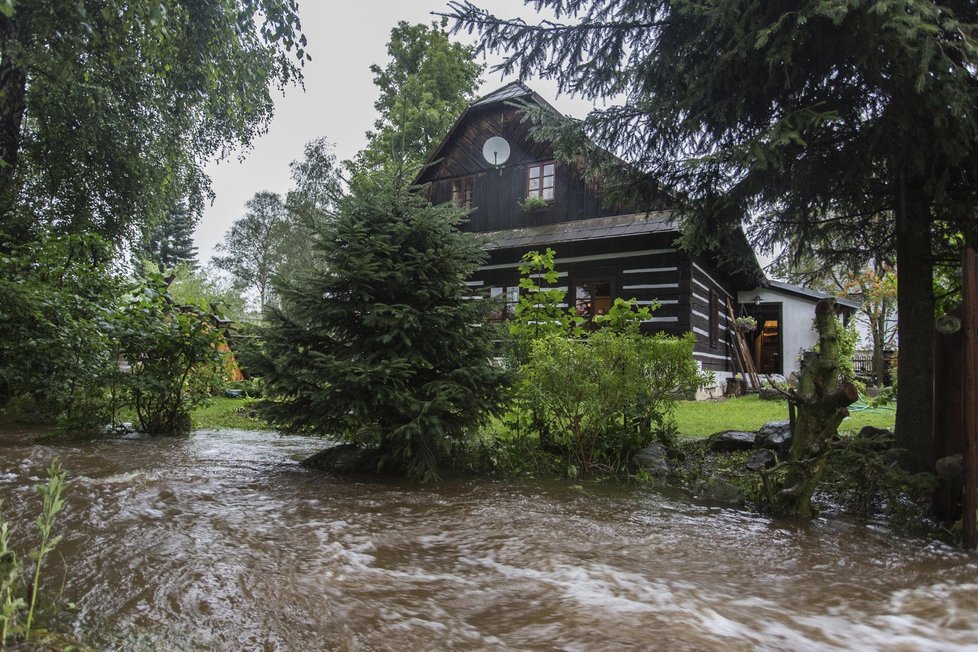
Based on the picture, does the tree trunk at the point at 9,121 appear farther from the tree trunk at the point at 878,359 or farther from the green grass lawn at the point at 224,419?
the tree trunk at the point at 878,359

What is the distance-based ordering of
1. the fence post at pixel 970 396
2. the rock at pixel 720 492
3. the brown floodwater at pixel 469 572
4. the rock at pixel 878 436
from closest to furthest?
the brown floodwater at pixel 469 572 < the fence post at pixel 970 396 < the rock at pixel 720 492 < the rock at pixel 878 436

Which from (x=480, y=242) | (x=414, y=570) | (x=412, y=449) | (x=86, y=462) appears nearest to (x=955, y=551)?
(x=414, y=570)

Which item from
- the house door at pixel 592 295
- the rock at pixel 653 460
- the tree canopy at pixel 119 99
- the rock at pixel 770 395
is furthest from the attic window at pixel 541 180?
the rock at pixel 653 460

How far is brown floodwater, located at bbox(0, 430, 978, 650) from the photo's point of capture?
2320mm

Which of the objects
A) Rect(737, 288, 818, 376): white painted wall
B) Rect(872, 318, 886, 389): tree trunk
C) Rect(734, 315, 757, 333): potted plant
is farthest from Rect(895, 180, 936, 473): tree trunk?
Rect(737, 288, 818, 376): white painted wall

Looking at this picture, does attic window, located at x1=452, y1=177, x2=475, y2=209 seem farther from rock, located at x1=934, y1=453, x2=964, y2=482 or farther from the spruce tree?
rock, located at x1=934, y1=453, x2=964, y2=482

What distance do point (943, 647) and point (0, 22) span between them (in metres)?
12.6

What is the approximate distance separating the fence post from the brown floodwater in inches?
8.7

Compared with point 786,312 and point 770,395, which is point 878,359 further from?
point 770,395

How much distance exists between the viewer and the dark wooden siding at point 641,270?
46.0ft

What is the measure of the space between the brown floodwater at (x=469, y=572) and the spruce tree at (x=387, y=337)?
0.67 meters

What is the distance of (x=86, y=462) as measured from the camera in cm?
563

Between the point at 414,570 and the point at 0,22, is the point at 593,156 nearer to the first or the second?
the point at 414,570

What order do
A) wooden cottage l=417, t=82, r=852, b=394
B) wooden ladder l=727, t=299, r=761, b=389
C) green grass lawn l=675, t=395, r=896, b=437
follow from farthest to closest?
wooden ladder l=727, t=299, r=761, b=389
wooden cottage l=417, t=82, r=852, b=394
green grass lawn l=675, t=395, r=896, b=437
